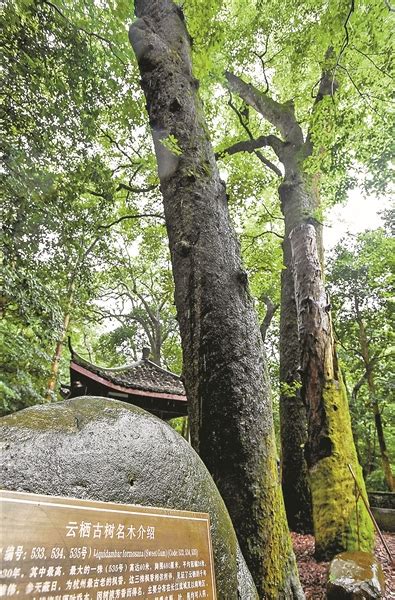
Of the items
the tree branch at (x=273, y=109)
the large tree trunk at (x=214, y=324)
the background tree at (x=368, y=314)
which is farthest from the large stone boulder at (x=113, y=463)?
the background tree at (x=368, y=314)

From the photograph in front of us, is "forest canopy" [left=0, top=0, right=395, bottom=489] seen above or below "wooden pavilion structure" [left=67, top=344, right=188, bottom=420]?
above

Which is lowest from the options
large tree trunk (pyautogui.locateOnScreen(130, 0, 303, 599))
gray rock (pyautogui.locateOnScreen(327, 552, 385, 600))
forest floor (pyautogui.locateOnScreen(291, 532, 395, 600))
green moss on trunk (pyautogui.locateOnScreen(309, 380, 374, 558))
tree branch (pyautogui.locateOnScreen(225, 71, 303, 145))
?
forest floor (pyautogui.locateOnScreen(291, 532, 395, 600))

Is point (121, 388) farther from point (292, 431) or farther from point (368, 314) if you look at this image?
point (368, 314)

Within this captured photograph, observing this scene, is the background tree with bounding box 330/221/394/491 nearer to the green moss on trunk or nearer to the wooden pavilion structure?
the wooden pavilion structure

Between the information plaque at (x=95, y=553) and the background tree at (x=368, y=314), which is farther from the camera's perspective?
the background tree at (x=368, y=314)

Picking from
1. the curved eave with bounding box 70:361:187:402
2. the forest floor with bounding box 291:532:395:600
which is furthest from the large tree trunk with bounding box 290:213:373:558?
the curved eave with bounding box 70:361:187:402

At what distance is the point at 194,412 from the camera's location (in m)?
2.89

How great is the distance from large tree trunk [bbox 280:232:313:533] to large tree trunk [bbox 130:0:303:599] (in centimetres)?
290

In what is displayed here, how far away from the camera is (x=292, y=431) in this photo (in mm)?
6609

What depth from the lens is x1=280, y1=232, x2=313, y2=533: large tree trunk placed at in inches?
236

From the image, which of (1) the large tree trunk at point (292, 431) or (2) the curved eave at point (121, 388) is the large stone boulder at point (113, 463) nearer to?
(1) the large tree trunk at point (292, 431)

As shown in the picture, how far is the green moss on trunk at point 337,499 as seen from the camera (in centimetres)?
431

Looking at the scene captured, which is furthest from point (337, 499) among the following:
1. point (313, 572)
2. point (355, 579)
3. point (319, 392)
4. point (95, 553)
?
point (95, 553)

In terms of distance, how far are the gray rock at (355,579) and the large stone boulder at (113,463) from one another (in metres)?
1.87
